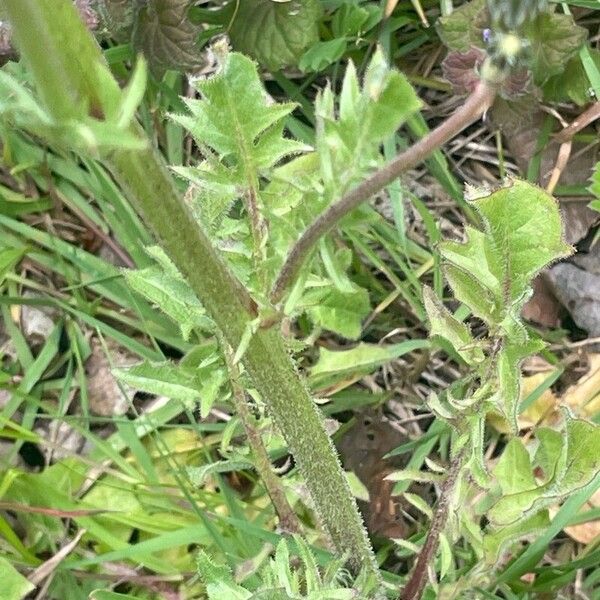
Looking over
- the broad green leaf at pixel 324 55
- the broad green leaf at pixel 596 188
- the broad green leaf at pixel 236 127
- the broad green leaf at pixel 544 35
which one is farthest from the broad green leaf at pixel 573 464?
the broad green leaf at pixel 324 55

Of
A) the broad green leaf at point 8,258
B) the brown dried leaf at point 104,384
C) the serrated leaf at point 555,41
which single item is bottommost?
the brown dried leaf at point 104,384

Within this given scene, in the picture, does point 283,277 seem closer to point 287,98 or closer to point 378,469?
point 378,469

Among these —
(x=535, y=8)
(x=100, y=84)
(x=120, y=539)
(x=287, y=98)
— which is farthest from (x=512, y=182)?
(x=120, y=539)

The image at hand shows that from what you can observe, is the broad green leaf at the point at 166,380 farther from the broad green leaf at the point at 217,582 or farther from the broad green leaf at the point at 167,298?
the broad green leaf at the point at 217,582

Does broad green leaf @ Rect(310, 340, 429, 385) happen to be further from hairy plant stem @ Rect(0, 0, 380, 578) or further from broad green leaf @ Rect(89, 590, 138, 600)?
broad green leaf @ Rect(89, 590, 138, 600)

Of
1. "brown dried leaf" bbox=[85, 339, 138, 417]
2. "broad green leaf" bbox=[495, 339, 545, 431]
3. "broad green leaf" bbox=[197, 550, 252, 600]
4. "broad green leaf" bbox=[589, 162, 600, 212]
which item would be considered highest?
"broad green leaf" bbox=[495, 339, 545, 431]

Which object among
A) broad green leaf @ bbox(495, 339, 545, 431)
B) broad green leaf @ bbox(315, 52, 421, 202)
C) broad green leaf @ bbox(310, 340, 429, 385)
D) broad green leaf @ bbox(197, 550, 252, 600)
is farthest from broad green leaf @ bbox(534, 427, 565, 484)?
broad green leaf @ bbox(315, 52, 421, 202)
